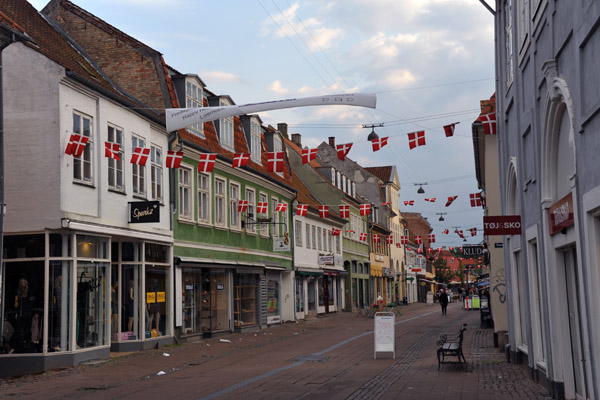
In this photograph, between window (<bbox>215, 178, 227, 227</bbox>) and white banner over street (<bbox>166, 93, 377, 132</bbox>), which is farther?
window (<bbox>215, 178, 227, 227</bbox>)

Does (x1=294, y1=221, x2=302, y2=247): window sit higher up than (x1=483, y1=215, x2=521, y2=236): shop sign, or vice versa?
(x1=294, y1=221, x2=302, y2=247): window

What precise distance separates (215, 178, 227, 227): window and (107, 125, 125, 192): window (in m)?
7.46

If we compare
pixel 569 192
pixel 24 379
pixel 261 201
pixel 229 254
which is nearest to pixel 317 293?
pixel 261 201

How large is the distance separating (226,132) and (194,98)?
3167 mm

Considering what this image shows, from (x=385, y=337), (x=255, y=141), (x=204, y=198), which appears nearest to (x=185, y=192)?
(x=204, y=198)

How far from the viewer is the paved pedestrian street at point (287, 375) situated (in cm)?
1301

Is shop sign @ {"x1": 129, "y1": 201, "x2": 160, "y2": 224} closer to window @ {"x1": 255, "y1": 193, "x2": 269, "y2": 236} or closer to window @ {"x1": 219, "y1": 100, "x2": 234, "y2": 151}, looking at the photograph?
window @ {"x1": 219, "y1": 100, "x2": 234, "y2": 151}

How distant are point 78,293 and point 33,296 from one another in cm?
118

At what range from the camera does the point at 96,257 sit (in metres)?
19.7

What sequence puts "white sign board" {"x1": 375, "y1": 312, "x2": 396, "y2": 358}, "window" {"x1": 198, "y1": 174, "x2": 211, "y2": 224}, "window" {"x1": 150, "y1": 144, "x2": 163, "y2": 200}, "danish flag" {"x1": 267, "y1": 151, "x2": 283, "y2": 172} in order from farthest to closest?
"window" {"x1": 198, "y1": 174, "x2": 211, "y2": 224}
"window" {"x1": 150, "y1": 144, "x2": 163, "y2": 200}
"danish flag" {"x1": 267, "y1": 151, "x2": 283, "y2": 172}
"white sign board" {"x1": 375, "y1": 312, "x2": 396, "y2": 358}

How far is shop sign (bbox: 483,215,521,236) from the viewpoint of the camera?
44.6 ft

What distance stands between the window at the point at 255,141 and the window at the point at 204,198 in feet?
18.1

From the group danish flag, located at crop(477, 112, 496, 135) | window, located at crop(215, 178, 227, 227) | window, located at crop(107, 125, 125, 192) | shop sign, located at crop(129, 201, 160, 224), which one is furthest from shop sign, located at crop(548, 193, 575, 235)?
window, located at crop(215, 178, 227, 227)

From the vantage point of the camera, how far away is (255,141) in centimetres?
3362
